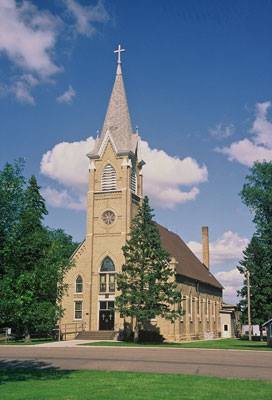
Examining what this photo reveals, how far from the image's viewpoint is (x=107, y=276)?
47.9 m

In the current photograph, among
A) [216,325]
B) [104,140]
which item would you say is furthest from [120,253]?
[216,325]

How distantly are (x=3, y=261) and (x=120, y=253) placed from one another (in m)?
28.2

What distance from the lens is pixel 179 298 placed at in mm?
40000

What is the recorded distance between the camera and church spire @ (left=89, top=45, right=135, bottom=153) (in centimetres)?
5097

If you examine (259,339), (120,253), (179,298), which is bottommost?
(259,339)

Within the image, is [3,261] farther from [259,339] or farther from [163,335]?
[259,339]

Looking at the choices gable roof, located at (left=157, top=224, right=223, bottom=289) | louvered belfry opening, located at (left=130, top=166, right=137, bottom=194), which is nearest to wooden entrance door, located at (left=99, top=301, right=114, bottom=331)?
gable roof, located at (left=157, top=224, right=223, bottom=289)

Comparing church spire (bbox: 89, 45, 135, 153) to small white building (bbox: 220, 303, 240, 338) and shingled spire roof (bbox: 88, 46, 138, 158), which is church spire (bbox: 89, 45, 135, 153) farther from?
small white building (bbox: 220, 303, 240, 338)

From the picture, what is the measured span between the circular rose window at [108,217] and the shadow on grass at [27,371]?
27.8 meters

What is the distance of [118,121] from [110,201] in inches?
351

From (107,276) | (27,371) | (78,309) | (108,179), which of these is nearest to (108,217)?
(108,179)

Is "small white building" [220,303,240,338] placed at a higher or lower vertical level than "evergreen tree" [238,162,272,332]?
lower

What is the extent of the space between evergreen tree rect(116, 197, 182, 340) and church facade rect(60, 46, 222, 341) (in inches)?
250

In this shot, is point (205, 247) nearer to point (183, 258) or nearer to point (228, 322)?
point (228, 322)
